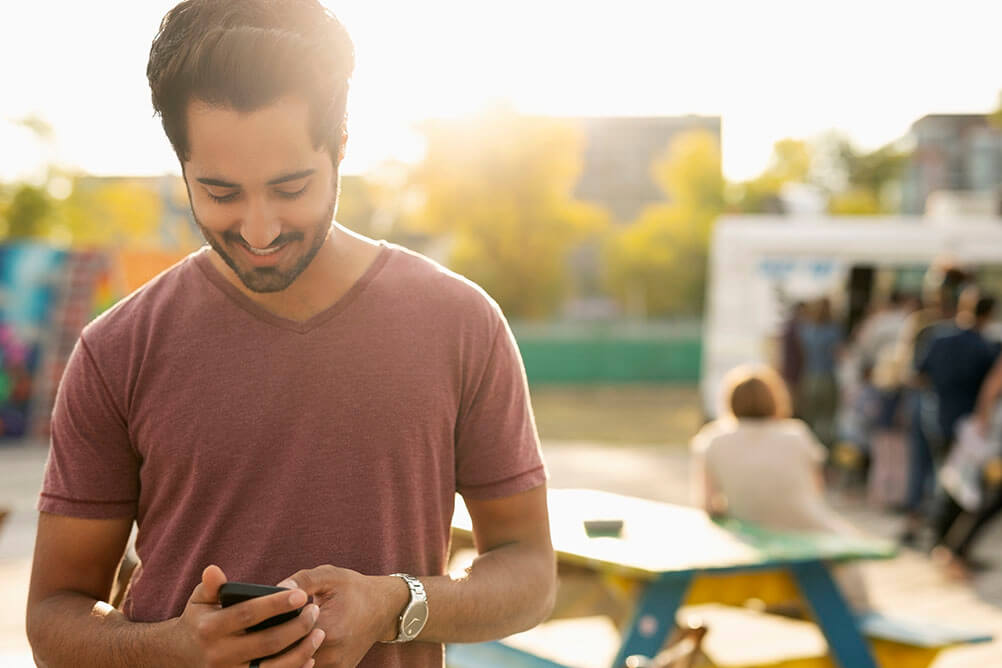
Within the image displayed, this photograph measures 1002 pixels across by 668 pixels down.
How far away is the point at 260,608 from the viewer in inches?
53.4

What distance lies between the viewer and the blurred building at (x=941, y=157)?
55.2 meters

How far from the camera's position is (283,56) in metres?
1.53

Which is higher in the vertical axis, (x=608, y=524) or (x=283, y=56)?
(x=283, y=56)

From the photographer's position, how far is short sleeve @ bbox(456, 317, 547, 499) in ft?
5.49

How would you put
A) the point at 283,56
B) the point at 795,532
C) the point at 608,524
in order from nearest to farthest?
the point at 283,56, the point at 608,524, the point at 795,532

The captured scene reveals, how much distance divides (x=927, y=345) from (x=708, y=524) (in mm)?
4305

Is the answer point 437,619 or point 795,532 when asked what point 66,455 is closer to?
point 437,619

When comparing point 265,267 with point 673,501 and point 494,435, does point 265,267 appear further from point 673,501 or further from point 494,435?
point 673,501

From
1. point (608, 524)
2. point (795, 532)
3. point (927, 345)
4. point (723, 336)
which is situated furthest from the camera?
point (723, 336)

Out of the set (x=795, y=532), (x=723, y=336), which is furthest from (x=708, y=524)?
(x=723, y=336)

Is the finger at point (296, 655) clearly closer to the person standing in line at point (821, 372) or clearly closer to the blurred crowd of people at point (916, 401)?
the blurred crowd of people at point (916, 401)

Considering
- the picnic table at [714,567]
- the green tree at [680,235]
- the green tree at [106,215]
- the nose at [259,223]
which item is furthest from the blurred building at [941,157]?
the nose at [259,223]

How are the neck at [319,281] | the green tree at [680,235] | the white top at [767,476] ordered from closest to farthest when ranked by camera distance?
1. the neck at [319,281]
2. the white top at [767,476]
3. the green tree at [680,235]

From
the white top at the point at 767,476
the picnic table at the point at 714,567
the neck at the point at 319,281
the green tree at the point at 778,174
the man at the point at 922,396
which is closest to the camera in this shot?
the neck at the point at 319,281
